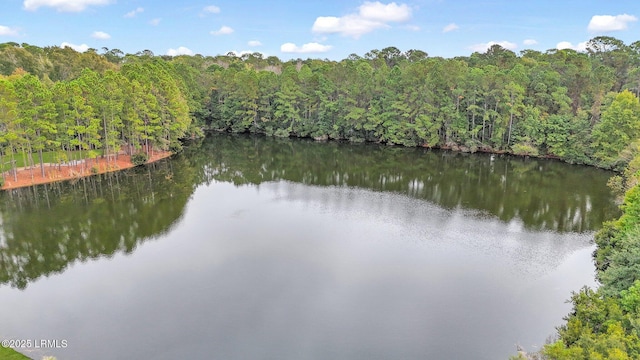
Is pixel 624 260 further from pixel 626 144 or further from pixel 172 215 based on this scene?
pixel 626 144

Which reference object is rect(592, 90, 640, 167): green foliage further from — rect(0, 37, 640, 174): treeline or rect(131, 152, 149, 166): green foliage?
rect(131, 152, 149, 166): green foliage

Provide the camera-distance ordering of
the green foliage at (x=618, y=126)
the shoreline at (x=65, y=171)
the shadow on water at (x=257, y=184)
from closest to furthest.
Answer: the shadow on water at (x=257, y=184)
the shoreline at (x=65, y=171)
the green foliage at (x=618, y=126)

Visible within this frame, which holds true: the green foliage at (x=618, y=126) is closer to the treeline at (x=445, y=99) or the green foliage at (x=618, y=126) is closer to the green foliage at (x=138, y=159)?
the treeline at (x=445, y=99)

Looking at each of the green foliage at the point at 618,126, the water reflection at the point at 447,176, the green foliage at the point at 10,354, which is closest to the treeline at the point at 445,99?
the green foliage at the point at 618,126

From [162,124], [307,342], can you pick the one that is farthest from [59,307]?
[162,124]

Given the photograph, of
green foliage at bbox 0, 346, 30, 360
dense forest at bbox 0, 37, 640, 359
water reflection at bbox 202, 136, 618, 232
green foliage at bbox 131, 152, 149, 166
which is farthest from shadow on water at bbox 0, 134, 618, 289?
green foliage at bbox 0, 346, 30, 360

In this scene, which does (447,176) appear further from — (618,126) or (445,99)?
(618,126)
